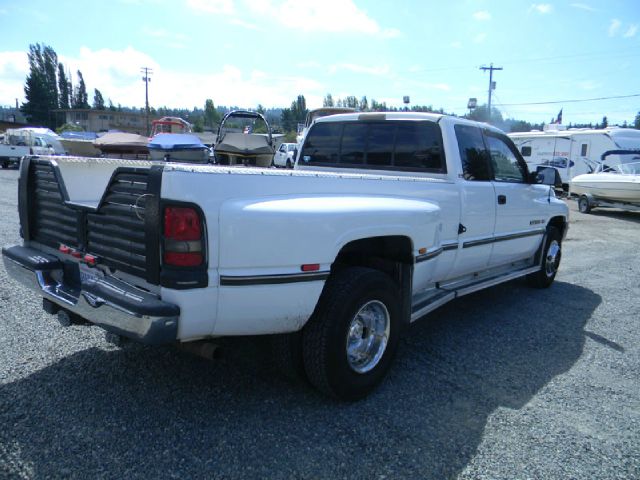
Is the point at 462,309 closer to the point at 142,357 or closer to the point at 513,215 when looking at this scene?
the point at 513,215

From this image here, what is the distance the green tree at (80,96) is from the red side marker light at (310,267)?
117 meters

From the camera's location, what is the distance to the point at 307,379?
3.09 m

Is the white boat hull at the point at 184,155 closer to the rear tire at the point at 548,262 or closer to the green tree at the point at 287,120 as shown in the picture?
the rear tire at the point at 548,262

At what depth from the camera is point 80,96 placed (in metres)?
104

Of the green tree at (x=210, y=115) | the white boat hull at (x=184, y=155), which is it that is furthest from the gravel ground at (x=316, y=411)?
the green tree at (x=210, y=115)

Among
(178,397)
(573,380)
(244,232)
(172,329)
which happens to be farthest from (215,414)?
(573,380)

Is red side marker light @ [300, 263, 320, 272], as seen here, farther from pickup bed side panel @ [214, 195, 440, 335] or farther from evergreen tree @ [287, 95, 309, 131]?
evergreen tree @ [287, 95, 309, 131]

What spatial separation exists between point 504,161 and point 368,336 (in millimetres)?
2811

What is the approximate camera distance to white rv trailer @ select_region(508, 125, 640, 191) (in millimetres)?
19188

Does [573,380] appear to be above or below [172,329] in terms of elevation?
below

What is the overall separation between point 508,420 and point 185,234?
2300 millimetres

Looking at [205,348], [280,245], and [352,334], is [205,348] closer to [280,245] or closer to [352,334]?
[280,245]

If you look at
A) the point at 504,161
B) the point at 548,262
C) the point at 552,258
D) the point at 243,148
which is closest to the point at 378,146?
the point at 504,161

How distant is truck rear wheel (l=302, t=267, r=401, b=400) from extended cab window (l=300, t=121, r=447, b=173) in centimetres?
153
